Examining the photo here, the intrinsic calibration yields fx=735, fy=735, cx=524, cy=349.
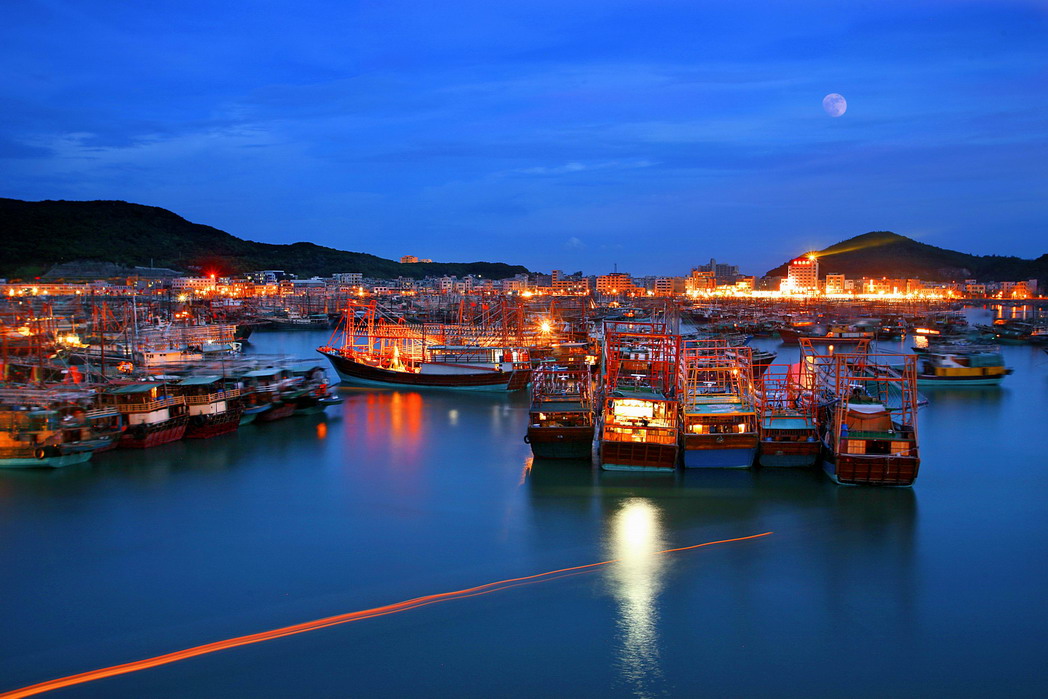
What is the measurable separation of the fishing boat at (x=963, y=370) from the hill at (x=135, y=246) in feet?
149

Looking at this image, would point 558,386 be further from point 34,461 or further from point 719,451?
point 34,461

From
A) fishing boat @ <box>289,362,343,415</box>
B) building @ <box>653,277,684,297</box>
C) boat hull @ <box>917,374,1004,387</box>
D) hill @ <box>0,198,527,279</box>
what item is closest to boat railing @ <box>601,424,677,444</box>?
fishing boat @ <box>289,362,343,415</box>

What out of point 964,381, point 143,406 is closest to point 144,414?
point 143,406

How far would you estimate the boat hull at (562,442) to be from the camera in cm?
932

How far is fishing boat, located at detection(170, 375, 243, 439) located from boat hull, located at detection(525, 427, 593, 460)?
5.14 metres

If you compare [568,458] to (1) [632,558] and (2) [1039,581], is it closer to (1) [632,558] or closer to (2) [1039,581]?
(1) [632,558]

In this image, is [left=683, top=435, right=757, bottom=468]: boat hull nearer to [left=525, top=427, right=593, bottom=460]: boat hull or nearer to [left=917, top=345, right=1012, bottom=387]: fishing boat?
[left=525, top=427, right=593, bottom=460]: boat hull

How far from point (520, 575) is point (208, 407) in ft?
24.1

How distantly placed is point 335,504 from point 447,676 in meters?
3.95

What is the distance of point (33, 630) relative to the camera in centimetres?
516

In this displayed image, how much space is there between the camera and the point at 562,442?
945 centimetres

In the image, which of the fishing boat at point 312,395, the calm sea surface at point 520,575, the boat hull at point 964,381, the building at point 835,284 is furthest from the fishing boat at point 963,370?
the building at point 835,284

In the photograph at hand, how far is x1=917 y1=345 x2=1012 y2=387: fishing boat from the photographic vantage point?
1748cm

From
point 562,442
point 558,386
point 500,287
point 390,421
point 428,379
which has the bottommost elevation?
point 390,421
